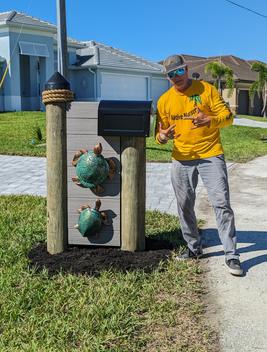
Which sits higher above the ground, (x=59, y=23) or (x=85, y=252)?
(x=59, y=23)

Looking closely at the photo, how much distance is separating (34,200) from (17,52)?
20.0 meters

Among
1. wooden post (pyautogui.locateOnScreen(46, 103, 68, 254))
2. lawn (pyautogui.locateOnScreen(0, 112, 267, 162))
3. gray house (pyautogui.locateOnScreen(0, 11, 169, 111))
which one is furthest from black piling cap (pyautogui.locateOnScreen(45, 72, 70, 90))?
gray house (pyautogui.locateOnScreen(0, 11, 169, 111))

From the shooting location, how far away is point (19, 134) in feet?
51.2

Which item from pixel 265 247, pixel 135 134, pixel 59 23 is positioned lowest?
pixel 265 247

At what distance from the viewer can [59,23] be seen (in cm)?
977

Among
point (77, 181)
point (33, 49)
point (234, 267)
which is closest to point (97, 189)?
point (77, 181)

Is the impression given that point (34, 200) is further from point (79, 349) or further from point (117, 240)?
point (79, 349)

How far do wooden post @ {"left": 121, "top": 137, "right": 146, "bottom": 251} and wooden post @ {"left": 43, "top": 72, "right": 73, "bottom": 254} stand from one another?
0.52m

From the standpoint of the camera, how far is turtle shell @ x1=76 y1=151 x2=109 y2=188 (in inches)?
171

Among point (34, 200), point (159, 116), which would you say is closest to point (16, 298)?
point (159, 116)

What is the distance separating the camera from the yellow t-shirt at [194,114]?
4.15 meters

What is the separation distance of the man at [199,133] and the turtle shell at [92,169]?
1.74 feet

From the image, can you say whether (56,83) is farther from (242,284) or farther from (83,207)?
(242,284)

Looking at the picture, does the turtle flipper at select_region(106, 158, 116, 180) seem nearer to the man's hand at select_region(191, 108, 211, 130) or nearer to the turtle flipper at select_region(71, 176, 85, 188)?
→ the turtle flipper at select_region(71, 176, 85, 188)
